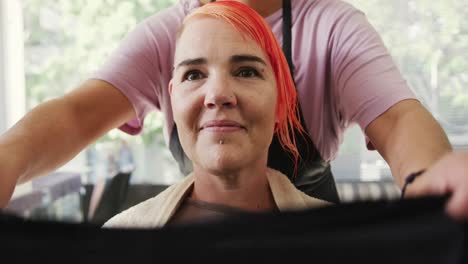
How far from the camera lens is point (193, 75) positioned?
918 mm

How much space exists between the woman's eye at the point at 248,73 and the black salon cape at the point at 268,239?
49cm

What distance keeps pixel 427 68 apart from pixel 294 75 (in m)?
2.05

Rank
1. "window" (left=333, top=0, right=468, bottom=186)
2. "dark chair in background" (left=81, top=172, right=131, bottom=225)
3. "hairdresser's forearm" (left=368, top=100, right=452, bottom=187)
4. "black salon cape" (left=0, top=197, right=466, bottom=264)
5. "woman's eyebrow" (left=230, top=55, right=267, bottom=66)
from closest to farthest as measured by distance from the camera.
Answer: "black salon cape" (left=0, top=197, right=466, bottom=264), "hairdresser's forearm" (left=368, top=100, right=452, bottom=187), "woman's eyebrow" (left=230, top=55, right=267, bottom=66), "dark chair in background" (left=81, top=172, right=131, bottom=225), "window" (left=333, top=0, right=468, bottom=186)

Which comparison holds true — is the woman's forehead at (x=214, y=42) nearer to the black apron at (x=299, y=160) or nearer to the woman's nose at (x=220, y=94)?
the woman's nose at (x=220, y=94)

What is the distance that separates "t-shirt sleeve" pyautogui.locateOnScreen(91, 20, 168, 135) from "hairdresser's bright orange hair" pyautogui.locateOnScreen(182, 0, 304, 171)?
0.53ft

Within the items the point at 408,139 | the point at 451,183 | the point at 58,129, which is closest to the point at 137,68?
the point at 58,129

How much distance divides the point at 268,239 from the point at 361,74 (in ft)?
2.03

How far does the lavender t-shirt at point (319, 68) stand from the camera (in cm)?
97

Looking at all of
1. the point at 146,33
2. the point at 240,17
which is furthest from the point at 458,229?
the point at 146,33

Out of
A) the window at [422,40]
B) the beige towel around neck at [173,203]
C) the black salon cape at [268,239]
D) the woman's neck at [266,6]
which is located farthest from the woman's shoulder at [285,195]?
the window at [422,40]

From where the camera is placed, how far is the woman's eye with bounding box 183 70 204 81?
2.99 feet

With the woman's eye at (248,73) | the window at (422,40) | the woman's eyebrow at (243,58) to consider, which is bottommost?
the woman's eye at (248,73)

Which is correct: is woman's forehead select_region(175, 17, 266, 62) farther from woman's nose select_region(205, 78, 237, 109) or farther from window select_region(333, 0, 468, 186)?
window select_region(333, 0, 468, 186)

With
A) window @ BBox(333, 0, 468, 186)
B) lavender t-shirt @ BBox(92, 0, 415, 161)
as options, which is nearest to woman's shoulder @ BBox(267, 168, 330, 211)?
lavender t-shirt @ BBox(92, 0, 415, 161)
